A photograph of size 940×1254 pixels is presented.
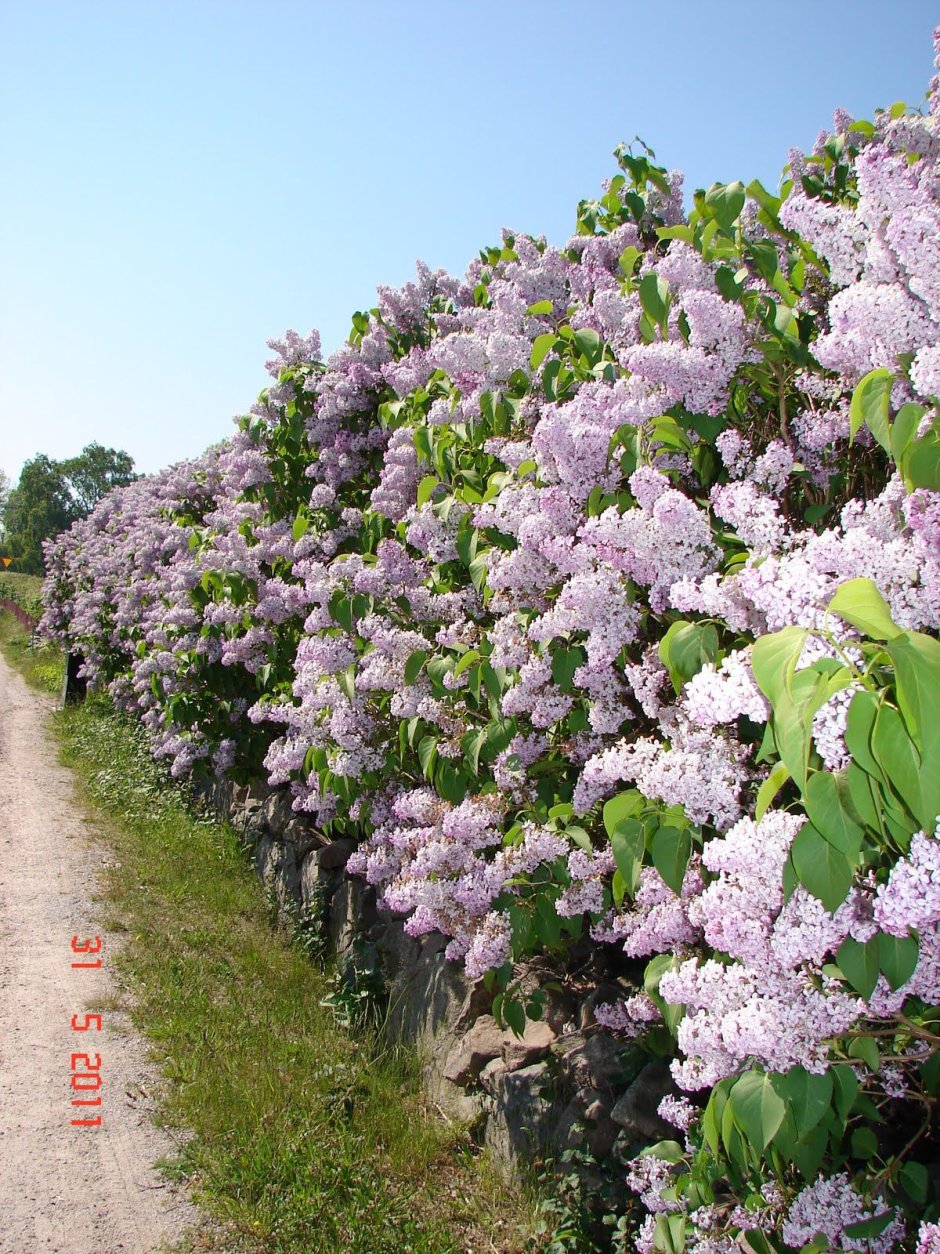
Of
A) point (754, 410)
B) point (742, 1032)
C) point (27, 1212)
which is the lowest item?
point (27, 1212)

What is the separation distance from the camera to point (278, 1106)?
3.96 m

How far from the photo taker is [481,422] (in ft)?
13.0

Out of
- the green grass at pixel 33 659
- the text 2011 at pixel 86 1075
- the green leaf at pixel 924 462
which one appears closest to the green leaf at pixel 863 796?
the green leaf at pixel 924 462

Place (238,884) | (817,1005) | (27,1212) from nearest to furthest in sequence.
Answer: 1. (817,1005)
2. (27,1212)
3. (238,884)

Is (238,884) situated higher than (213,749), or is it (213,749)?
(213,749)

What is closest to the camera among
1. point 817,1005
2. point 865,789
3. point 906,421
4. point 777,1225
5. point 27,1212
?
point 865,789

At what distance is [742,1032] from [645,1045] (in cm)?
162

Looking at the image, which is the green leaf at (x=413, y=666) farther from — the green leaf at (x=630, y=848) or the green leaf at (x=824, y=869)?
the green leaf at (x=824, y=869)

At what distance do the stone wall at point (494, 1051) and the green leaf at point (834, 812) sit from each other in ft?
7.04

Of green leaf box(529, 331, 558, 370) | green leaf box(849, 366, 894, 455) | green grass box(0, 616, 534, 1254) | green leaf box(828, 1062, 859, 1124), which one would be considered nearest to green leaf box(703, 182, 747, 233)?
green leaf box(529, 331, 558, 370)

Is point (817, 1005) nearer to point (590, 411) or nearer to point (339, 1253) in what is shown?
point (590, 411)

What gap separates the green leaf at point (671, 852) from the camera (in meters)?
2.04

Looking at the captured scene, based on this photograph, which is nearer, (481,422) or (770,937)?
(770,937)

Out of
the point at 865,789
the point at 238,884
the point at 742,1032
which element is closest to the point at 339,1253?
the point at 742,1032
